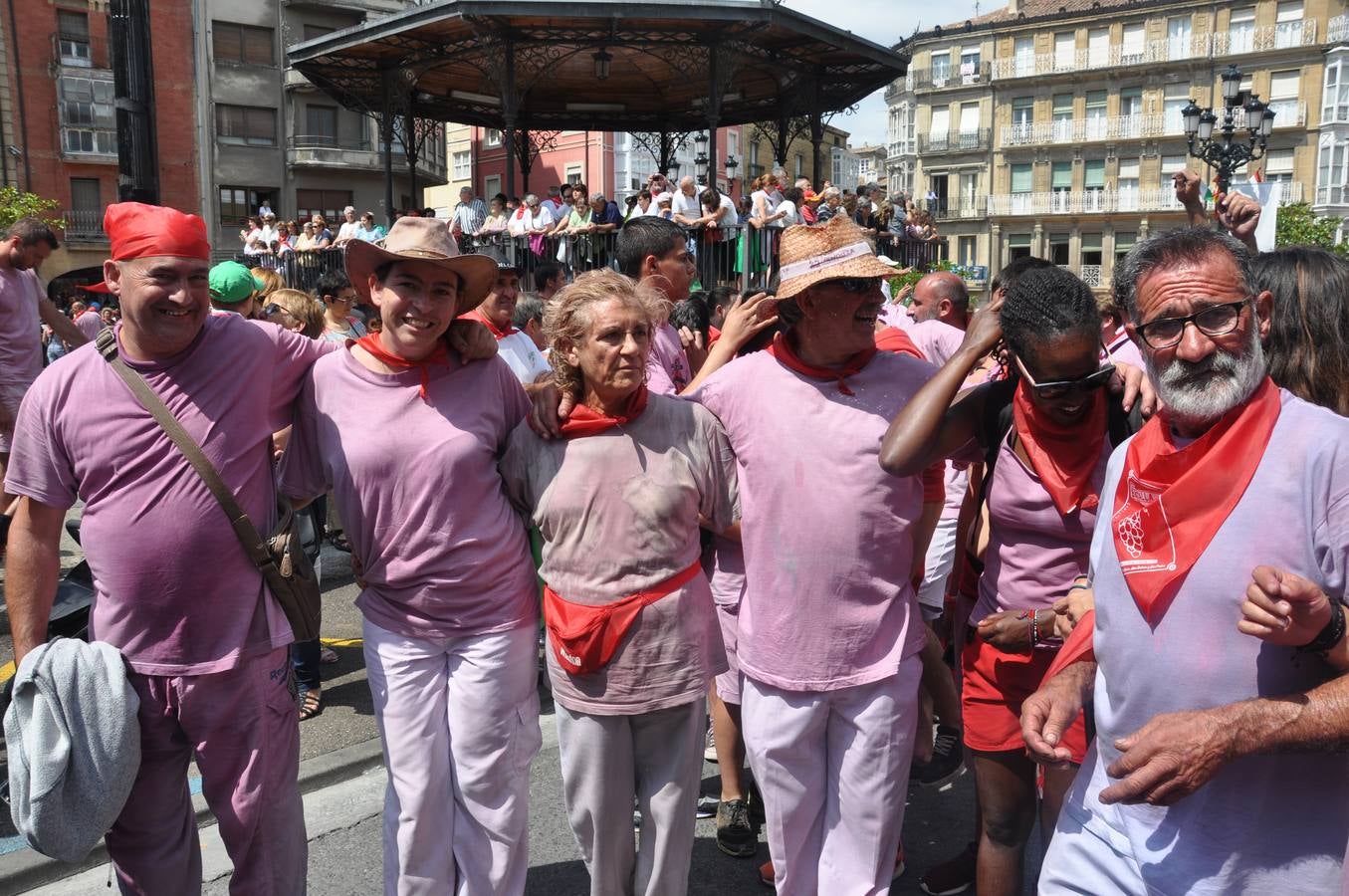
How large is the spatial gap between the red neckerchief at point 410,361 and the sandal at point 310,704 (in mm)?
2547

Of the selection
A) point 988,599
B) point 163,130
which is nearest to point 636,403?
point 988,599

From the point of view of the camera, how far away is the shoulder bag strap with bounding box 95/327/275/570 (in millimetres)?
2670

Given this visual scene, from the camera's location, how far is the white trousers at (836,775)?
108 inches

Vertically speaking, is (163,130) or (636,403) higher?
(163,130)

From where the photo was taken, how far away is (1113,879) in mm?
1953

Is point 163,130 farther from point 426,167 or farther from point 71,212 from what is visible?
point 426,167

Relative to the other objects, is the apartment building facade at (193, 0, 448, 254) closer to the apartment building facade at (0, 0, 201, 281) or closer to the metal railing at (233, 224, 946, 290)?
the apartment building facade at (0, 0, 201, 281)

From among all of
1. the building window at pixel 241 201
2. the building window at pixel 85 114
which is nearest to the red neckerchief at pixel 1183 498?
the building window at pixel 241 201

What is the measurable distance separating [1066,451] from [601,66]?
11.6 metres

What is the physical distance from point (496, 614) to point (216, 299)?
11.2ft

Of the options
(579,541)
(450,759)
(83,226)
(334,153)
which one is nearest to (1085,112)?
(334,153)

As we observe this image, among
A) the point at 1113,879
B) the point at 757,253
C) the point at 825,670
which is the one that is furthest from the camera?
the point at 757,253

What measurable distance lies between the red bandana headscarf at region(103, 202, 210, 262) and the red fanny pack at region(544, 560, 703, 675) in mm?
1385

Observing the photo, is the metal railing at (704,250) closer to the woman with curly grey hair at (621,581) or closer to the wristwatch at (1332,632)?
the woman with curly grey hair at (621,581)
